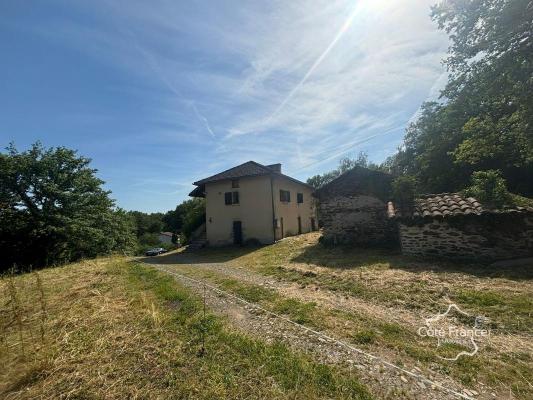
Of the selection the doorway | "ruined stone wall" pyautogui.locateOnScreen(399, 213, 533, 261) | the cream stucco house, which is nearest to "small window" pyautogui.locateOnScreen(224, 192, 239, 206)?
the cream stucco house

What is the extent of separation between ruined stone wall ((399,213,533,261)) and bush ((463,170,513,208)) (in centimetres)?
105

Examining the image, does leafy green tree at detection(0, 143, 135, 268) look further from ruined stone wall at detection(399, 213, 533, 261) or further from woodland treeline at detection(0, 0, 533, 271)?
ruined stone wall at detection(399, 213, 533, 261)

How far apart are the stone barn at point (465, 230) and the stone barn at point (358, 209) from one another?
308 centimetres

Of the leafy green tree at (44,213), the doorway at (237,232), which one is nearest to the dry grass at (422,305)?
the doorway at (237,232)

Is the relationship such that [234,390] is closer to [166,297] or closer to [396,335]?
[396,335]

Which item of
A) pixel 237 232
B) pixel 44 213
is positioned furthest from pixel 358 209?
pixel 44 213

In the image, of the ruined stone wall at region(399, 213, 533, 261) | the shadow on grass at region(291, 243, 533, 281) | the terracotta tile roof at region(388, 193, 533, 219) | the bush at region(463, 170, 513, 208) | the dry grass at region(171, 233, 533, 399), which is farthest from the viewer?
the bush at region(463, 170, 513, 208)

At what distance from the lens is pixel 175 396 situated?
3.39 m

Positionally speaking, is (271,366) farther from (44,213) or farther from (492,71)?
(44,213)

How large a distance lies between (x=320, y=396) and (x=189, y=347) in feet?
8.03

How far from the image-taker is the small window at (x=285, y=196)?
78.0ft

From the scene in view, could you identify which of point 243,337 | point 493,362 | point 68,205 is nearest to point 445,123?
point 493,362

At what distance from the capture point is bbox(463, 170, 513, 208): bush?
10.8 m

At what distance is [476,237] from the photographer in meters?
10.2
